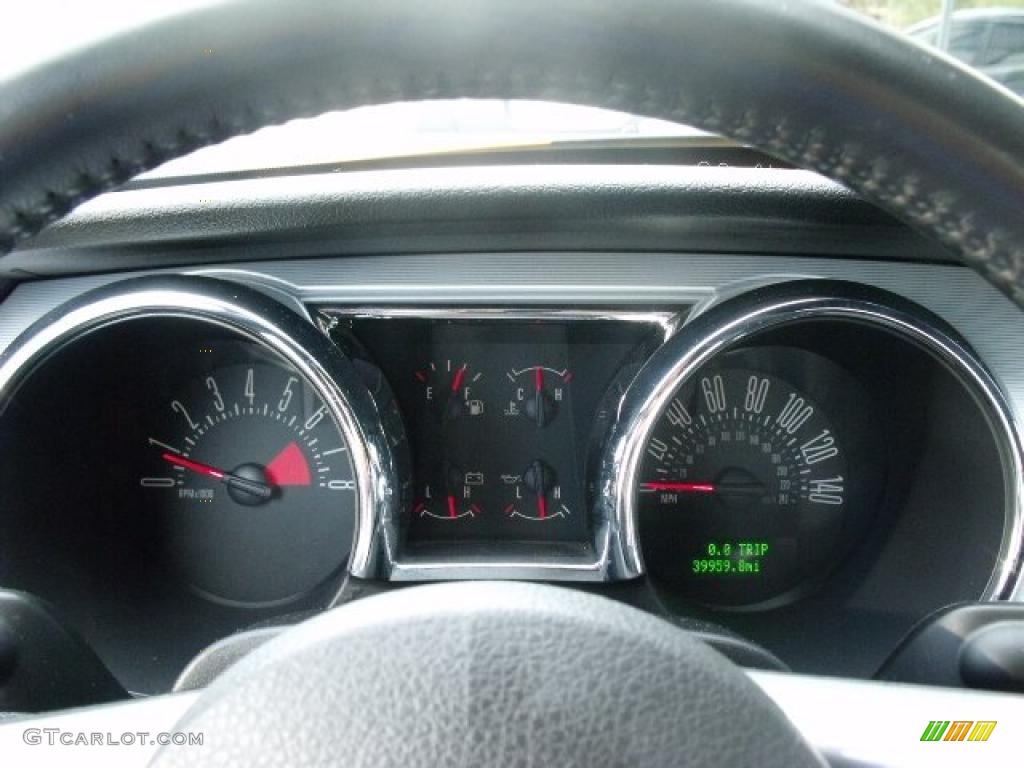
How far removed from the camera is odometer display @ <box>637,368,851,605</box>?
208 cm

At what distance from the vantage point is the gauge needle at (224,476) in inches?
81.4

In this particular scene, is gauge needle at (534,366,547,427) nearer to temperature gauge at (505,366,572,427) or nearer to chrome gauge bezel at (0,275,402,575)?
temperature gauge at (505,366,572,427)

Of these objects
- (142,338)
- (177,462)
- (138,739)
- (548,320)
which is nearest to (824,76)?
(138,739)

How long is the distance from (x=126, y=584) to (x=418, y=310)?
739 mm

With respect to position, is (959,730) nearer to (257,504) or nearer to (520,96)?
(520,96)

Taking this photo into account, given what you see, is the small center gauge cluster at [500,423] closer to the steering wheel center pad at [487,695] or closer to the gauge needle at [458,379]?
the gauge needle at [458,379]

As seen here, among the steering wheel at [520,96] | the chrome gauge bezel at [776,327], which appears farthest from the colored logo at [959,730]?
the chrome gauge bezel at [776,327]

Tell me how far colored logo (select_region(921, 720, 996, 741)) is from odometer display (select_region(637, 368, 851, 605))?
0.91 metres

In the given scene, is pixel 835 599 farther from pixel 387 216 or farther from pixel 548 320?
pixel 387 216

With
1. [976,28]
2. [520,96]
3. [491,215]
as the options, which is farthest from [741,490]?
[976,28]

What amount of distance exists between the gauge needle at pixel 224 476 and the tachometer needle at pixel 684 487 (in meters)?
0.68

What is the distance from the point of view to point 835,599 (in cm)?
209

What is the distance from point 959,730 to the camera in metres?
1.13

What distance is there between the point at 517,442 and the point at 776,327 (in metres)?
0.49
